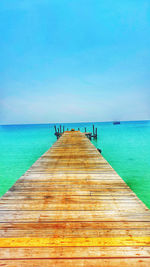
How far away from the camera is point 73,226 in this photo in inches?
91.4

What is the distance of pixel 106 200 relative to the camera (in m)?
3.16

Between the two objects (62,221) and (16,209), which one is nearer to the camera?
(62,221)

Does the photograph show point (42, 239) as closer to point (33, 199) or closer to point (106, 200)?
point (33, 199)

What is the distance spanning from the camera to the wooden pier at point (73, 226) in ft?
5.81

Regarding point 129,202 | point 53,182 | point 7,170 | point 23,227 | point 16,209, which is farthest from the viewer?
point 7,170

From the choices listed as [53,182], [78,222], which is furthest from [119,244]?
[53,182]

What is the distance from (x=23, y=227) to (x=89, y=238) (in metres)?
1.04

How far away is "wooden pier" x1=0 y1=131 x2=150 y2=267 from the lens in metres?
1.77

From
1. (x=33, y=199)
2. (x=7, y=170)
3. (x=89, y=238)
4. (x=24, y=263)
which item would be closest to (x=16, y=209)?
Result: (x=33, y=199)

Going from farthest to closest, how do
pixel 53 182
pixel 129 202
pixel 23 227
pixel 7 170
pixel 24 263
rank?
pixel 7 170 < pixel 53 182 < pixel 129 202 < pixel 23 227 < pixel 24 263

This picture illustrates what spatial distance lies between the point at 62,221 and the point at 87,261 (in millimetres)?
813

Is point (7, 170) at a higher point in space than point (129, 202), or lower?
lower

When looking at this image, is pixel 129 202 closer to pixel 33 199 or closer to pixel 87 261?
pixel 87 261

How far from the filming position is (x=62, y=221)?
2.45 m
